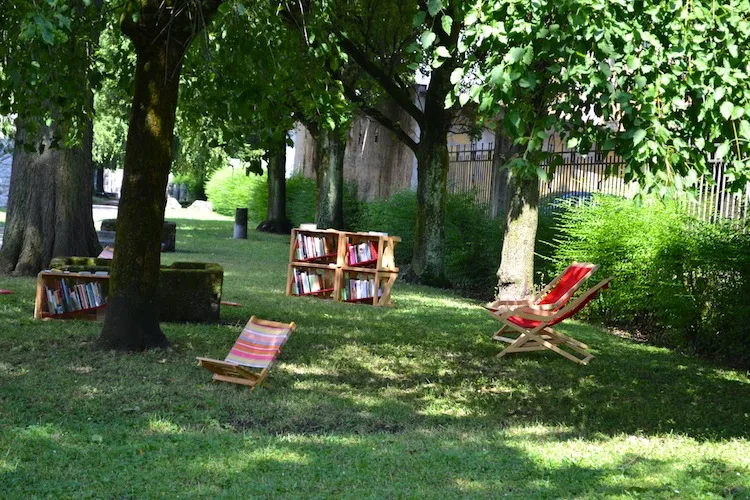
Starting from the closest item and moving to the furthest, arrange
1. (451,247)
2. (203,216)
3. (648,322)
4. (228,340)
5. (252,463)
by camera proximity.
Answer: (252,463)
(228,340)
(648,322)
(451,247)
(203,216)

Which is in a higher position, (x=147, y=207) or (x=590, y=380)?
(x=147, y=207)

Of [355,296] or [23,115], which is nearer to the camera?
[23,115]

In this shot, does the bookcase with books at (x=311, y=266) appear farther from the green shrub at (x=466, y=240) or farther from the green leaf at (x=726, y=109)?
the green leaf at (x=726, y=109)

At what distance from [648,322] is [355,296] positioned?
4.17m

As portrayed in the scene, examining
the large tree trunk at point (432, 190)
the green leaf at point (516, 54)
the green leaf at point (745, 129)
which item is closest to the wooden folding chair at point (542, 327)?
the green leaf at point (745, 129)

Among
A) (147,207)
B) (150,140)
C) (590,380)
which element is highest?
(150,140)

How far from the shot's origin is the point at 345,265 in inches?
582

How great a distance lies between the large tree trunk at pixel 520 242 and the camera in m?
14.5

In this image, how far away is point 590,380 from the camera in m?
9.43

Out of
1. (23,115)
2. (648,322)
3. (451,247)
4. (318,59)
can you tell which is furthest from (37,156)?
(648,322)

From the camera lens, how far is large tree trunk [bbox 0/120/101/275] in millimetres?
14680

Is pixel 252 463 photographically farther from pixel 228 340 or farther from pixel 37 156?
pixel 37 156

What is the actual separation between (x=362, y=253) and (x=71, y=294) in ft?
16.4

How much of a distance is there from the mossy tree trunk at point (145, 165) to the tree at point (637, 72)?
3.90 m
